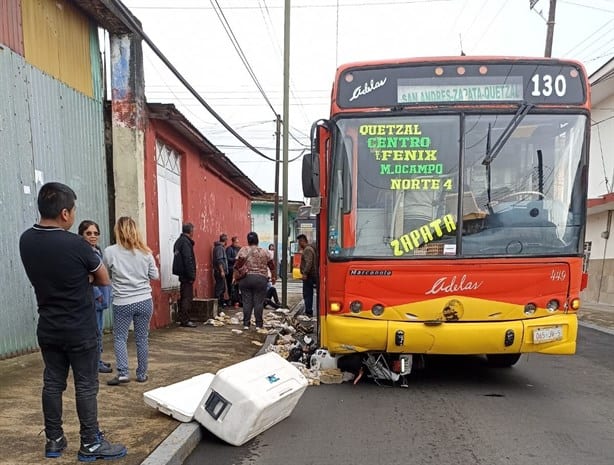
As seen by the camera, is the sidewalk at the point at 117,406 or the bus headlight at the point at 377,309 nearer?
the sidewalk at the point at 117,406

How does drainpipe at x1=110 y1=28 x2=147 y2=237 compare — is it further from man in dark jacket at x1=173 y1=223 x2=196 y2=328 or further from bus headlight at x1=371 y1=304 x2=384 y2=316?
bus headlight at x1=371 y1=304 x2=384 y2=316

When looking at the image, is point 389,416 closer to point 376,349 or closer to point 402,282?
point 376,349

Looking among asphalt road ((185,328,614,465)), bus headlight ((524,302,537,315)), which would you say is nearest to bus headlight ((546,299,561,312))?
bus headlight ((524,302,537,315))

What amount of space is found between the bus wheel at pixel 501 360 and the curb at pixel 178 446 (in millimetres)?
4181

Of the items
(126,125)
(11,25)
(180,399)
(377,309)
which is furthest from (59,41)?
(377,309)

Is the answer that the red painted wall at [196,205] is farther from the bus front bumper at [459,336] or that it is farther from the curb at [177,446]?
the curb at [177,446]

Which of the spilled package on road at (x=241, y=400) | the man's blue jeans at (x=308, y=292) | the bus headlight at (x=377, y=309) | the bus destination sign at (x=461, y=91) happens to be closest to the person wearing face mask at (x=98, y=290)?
the spilled package on road at (x=241, y=400)

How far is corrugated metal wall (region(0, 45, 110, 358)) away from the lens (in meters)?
5.94

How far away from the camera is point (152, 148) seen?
9.16 m

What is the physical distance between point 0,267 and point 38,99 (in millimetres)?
2249

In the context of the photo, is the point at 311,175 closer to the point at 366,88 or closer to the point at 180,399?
the point at 366,88

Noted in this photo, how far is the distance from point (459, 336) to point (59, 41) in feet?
21.4

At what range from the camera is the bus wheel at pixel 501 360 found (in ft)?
21.8

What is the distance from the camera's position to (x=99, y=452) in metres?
3.54
